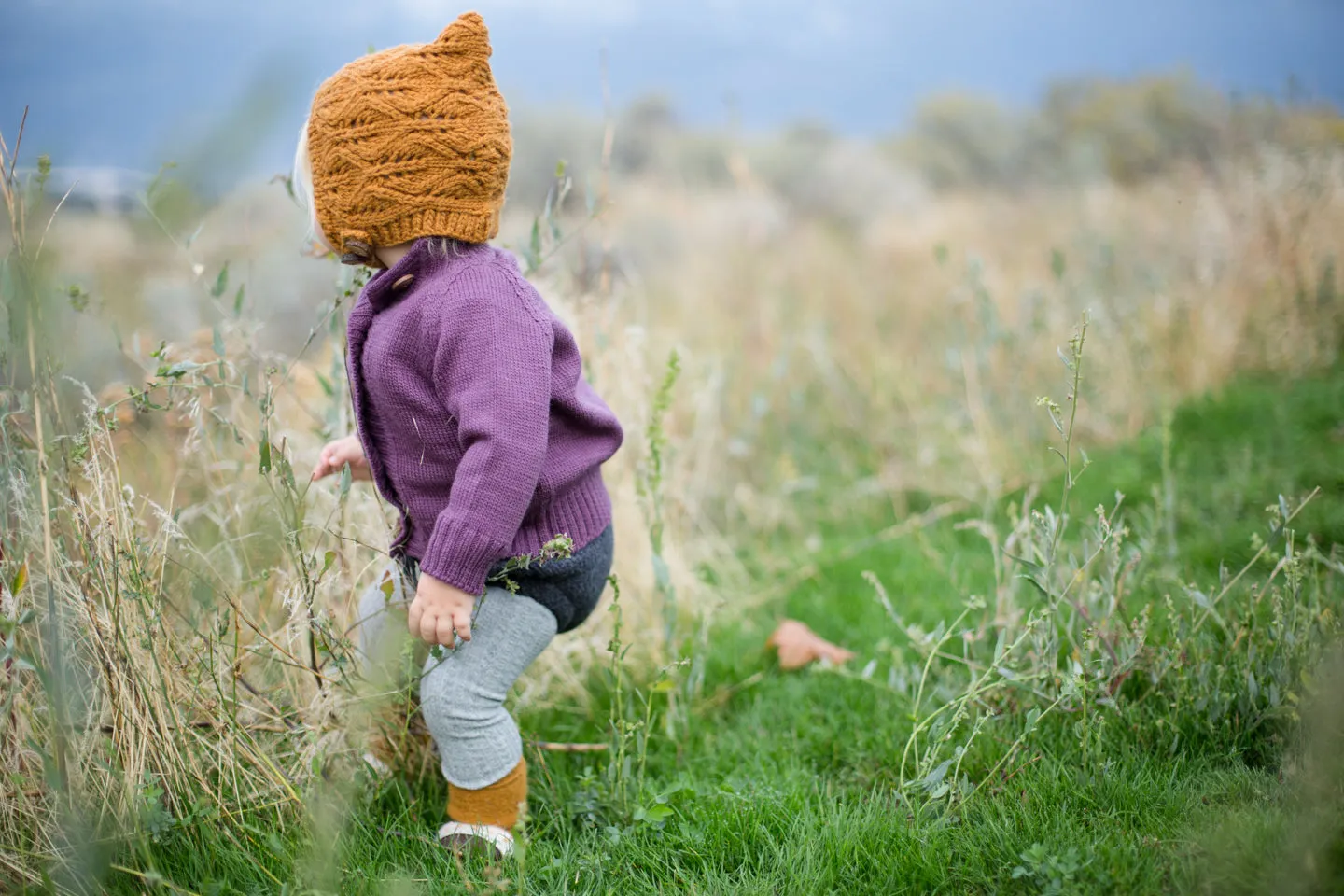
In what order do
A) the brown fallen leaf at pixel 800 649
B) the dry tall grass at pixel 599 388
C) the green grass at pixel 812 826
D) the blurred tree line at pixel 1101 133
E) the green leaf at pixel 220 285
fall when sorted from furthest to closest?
the blurred tree line at pixel 1101 133, the brown fallen leaf at pixel 800 649, the green leaf at pixel 220 285, the dry tall grass at pixel 599 388, the green grass at pixel 812 826

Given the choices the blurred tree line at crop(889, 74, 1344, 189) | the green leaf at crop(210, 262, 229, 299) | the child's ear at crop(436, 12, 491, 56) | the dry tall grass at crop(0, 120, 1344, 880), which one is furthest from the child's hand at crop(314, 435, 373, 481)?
the blurred tree line at crop(889, 74, 1344, 189)

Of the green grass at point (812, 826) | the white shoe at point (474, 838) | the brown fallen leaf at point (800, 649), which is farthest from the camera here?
the brown fallen leaf at point (800, 649)

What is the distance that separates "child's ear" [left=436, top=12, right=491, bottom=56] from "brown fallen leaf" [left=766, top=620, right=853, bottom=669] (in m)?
1.86

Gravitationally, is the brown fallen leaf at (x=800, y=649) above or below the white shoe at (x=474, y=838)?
A: below

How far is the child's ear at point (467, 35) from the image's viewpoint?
185 cm

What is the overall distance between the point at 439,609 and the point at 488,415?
1.18 feet

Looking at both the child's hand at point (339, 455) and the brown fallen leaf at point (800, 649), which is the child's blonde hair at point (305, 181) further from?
the brown fallen leaf at point (800, 649)

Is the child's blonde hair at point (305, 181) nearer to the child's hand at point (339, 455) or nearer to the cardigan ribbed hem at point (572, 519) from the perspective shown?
the child's hand at point (339, 455)

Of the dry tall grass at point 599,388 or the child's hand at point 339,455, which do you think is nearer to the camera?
the dry tall grass at point 599,388

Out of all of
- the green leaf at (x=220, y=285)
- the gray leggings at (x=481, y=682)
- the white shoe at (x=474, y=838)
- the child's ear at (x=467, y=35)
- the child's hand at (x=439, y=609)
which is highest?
the child's ear at (x=467, y=35)

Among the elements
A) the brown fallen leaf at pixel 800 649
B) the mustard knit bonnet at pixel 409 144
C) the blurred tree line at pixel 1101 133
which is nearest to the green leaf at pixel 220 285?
the mustard knit bonnet at pixel 409 144

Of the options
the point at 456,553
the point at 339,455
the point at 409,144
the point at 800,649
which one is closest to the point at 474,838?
the point at 456,553

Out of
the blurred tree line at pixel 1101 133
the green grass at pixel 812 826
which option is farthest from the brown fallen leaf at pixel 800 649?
the blurred tree line at pixel 1101 133

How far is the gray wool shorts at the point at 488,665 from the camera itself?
6.17 feet
